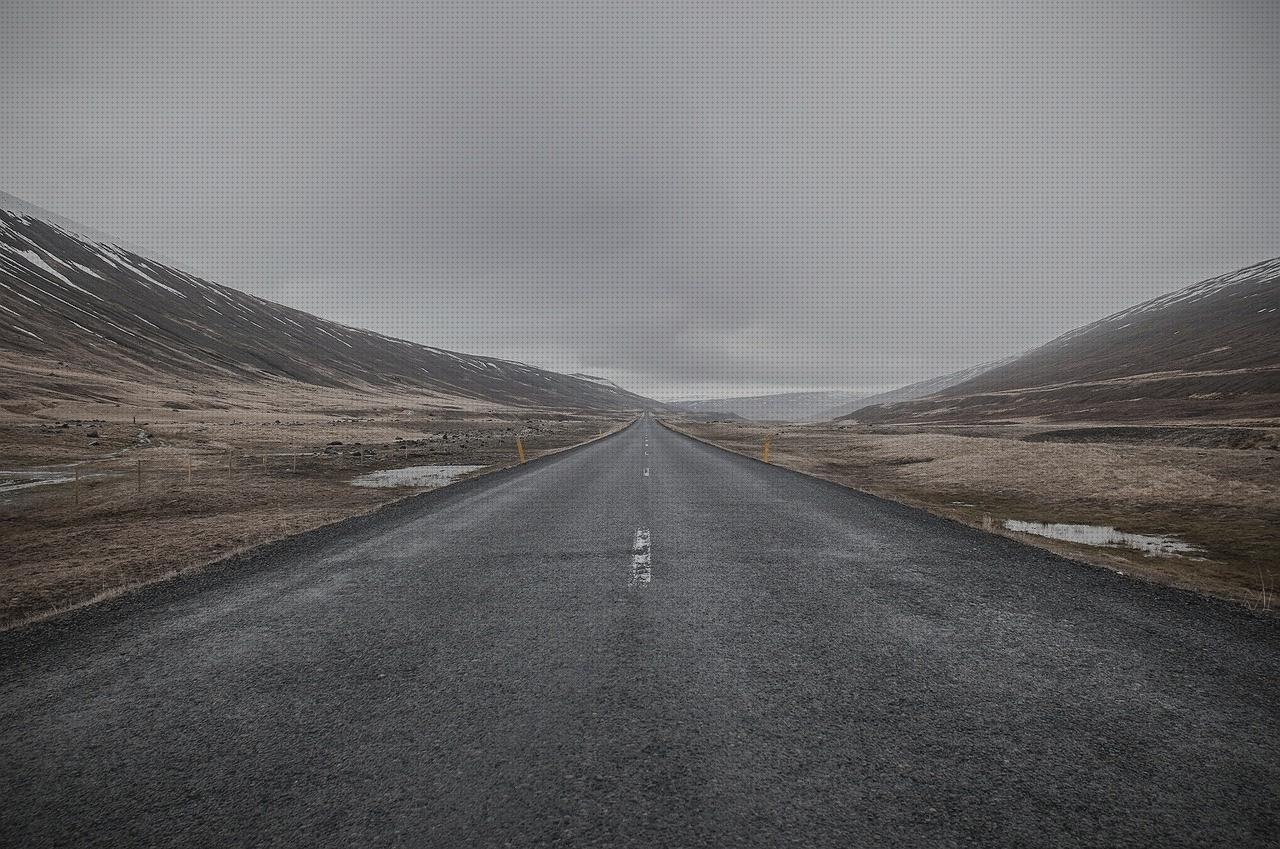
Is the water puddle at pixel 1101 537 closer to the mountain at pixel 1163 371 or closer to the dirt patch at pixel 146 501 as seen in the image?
the dirt patch at pixel 146 501

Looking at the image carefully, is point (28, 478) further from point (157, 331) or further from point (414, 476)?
point (157, 331)

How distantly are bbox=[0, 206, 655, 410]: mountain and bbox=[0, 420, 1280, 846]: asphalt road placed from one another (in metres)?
69.7

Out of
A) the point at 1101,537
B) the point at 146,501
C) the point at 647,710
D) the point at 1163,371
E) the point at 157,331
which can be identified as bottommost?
the point at 1101,537

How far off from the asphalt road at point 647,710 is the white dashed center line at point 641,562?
51 mm

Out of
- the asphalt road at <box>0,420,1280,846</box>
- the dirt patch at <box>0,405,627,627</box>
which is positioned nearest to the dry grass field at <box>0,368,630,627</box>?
the dirt patch at <box>0,405,627,627</box>

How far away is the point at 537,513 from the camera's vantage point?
11117 millimetres

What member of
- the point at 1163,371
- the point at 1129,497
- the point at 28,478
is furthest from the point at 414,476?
the point at 1163,371

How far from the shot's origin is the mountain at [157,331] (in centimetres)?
8625

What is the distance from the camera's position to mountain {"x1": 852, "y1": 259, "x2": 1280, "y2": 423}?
70.3m

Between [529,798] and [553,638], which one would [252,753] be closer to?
[529,798]

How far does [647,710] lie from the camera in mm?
3701

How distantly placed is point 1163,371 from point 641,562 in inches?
5581

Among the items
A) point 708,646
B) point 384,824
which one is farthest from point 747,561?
point 384,824

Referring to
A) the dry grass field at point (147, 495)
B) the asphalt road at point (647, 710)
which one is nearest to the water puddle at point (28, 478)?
the dry grass field at point (147, 495)
